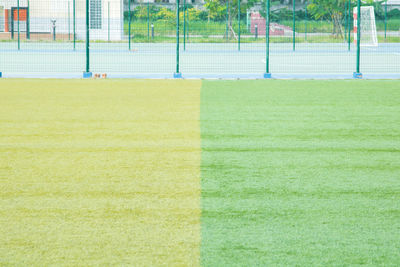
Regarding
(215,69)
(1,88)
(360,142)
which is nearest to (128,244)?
(360,142)

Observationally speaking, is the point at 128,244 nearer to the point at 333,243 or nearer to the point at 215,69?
the point at 333,243

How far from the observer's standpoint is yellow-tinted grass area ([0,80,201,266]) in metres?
3.66

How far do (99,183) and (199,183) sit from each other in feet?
2.60

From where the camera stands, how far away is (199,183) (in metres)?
5.15

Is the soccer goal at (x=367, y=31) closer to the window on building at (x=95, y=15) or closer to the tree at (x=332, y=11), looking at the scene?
the tree at (x=332, y=11)

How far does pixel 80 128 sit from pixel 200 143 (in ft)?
5.62

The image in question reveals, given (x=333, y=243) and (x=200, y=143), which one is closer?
(x=333, y=243)

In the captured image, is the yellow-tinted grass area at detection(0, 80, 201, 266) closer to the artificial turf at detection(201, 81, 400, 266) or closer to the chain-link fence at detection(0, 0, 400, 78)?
the artificial turf at detection(201, 81, 400, 266)

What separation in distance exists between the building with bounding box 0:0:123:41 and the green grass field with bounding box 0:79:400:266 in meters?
19.9

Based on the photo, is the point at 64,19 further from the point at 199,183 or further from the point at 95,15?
the point at 199,183

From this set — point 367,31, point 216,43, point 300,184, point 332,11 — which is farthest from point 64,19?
point 300,184

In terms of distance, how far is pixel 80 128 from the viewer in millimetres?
7801

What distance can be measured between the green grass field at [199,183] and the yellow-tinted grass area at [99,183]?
0.5 inches

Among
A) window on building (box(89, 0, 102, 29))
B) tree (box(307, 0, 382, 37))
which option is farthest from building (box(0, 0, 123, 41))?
tree (box(307, 0, 382, 37))
